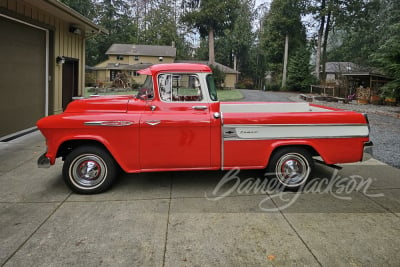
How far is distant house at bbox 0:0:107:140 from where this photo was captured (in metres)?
7.58

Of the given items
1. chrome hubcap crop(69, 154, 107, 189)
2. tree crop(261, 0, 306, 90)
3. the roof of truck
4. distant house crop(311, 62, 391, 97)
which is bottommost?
chrome hubcap crop(69, 154, 107, 189)

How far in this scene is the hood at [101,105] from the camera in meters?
4.61

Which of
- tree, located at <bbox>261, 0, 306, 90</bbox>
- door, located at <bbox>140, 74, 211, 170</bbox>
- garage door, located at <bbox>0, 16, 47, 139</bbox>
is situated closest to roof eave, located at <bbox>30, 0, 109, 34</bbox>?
garage door, located at <bbox>0, 16, 47, 139</bbox>

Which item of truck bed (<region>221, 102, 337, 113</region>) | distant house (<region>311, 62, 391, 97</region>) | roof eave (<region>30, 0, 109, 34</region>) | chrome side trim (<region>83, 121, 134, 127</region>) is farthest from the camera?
distant house (<region>311, 62, 391, 97</region>)

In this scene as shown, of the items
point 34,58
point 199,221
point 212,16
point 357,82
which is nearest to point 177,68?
point 199,221

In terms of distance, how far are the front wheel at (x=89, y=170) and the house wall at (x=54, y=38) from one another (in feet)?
15.8

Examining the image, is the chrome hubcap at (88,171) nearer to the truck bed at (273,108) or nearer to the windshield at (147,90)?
the windshield at (147,90)

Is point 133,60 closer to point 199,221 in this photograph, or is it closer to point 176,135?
point 176,135

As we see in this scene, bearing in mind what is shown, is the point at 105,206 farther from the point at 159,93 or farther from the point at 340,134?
the point at 340,134

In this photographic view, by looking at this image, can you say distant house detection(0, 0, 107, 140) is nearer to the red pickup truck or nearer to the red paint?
the red pickup truck

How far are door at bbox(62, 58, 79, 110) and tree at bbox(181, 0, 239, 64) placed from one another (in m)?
28.0

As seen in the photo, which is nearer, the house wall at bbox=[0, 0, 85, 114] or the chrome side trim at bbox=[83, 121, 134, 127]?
the chrome side trim at bbox=[83, 121, 134, 127]

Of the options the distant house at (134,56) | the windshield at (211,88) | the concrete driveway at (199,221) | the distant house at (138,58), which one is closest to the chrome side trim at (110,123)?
the concrete driveway at (199,221)

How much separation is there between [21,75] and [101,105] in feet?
15.9
